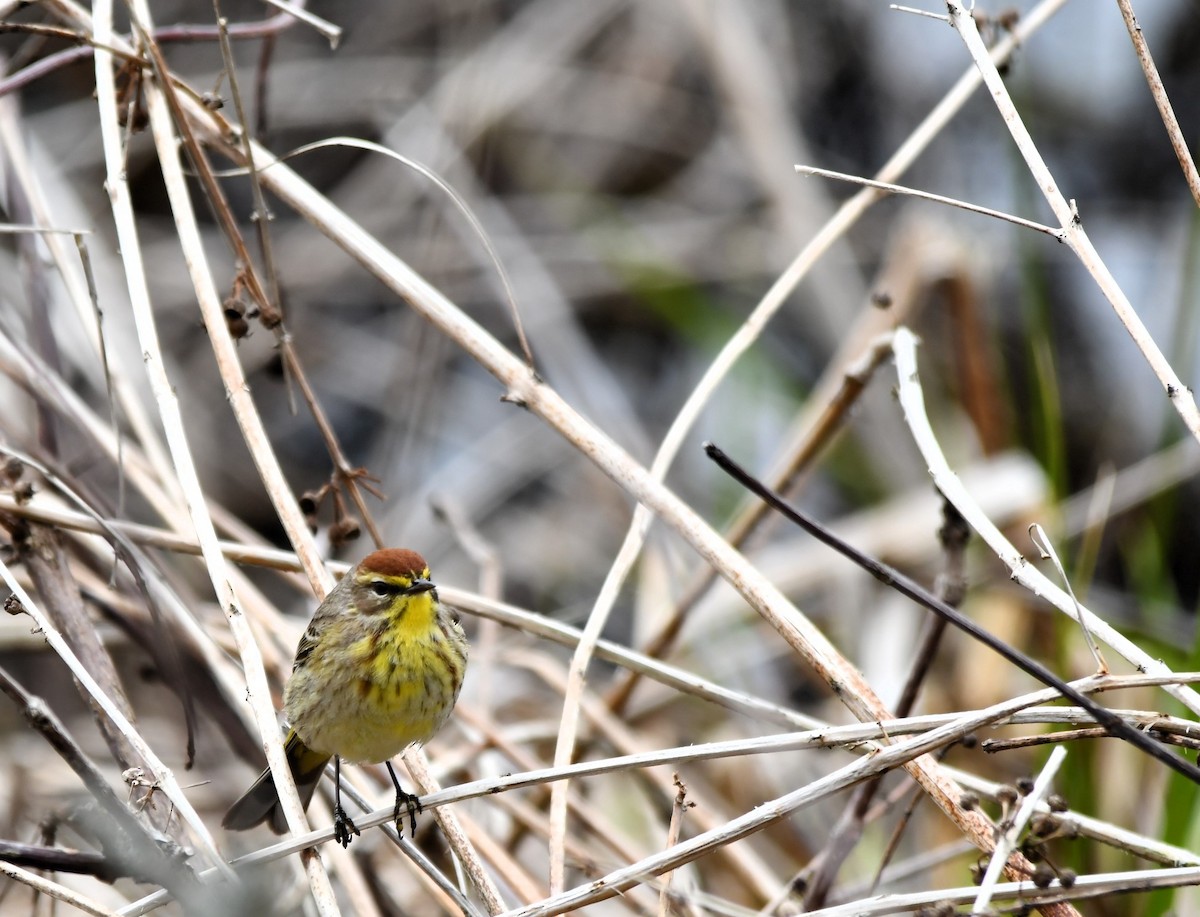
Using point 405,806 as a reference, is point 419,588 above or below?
above

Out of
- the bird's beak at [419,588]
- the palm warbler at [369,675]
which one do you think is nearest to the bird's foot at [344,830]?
the palm warbler at [369,675]

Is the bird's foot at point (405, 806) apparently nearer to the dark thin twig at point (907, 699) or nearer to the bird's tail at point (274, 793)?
the bird's tail at point (274, 793)

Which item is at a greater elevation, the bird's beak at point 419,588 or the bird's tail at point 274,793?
the bird's beak at point 419,588

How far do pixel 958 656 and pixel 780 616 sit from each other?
2581 millimetres

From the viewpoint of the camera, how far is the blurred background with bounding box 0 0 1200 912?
545cm

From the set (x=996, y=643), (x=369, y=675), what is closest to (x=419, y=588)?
(x=369, y=675)

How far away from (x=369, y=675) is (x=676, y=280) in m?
3.34

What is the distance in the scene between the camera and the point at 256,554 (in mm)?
3168

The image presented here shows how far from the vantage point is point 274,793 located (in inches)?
126

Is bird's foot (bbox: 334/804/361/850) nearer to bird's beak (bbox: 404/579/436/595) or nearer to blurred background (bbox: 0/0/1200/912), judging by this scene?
bird's beak (bbox: 404/579/436/595)

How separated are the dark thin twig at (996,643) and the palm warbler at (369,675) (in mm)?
1057

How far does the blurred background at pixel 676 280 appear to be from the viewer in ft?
17.9

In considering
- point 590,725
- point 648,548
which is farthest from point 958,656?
point 590,725

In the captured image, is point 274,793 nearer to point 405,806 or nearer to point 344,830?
point 405,806
